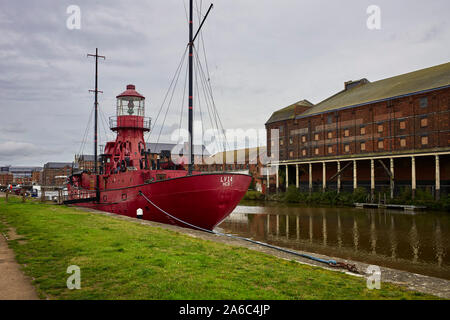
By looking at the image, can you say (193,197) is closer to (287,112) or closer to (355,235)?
(355,235)

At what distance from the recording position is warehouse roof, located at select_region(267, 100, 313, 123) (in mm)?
58600

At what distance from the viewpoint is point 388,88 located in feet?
153

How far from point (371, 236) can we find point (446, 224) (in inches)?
368

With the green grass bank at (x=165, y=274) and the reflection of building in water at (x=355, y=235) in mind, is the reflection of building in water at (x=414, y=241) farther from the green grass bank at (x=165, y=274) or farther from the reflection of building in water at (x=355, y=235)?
the green grass bank at (x=165, y=274)

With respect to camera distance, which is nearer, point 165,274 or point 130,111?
point 165,274

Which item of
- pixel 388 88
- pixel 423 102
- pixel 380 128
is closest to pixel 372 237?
pixel 423 102

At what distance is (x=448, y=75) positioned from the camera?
39531 mm

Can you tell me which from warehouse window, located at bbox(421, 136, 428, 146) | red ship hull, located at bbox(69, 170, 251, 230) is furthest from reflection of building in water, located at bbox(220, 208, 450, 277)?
warehouse window, located at bbox(421, 136, 428, 146)

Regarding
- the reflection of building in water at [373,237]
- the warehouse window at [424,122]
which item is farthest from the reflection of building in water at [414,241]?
the warehouse window at [424,122]

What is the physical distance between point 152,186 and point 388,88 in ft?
136

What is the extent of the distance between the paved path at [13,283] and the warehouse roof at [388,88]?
4466cm
